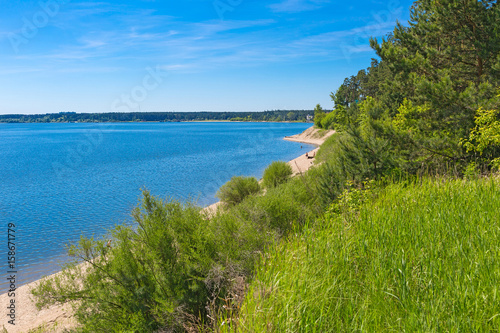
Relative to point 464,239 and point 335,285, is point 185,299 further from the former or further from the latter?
point 464,239

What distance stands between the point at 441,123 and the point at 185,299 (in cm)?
1189

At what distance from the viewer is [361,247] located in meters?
4.45

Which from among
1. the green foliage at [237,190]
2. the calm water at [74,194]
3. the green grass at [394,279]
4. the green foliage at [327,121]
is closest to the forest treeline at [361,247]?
the green grass at [394,279]

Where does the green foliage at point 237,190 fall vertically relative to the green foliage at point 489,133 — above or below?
below

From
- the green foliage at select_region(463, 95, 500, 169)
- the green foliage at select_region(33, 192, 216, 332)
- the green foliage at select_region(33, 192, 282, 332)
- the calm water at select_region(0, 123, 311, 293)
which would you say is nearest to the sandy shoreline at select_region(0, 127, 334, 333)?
the calm water at select_region(0, 123, 311, 293)

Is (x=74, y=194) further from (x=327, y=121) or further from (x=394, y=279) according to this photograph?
(x=327, y=121)

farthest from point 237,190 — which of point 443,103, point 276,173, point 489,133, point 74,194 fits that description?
point 74,194

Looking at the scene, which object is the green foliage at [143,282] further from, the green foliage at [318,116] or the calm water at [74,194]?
the green foliage at [318,116]

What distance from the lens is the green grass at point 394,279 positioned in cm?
296

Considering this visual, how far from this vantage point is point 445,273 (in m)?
3.38

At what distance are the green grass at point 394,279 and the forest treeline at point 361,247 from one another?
0.07ft

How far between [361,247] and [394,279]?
1008 millimetres

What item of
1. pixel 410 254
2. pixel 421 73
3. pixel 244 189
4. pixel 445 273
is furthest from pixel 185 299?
pixel 244 189

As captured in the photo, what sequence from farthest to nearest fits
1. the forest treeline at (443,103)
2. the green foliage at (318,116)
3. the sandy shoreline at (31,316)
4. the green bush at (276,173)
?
the green foliage at (318,116) → the green bush at (276,173) → the forest treeline at (443,103) → the sandy shoreline at (31,316)
